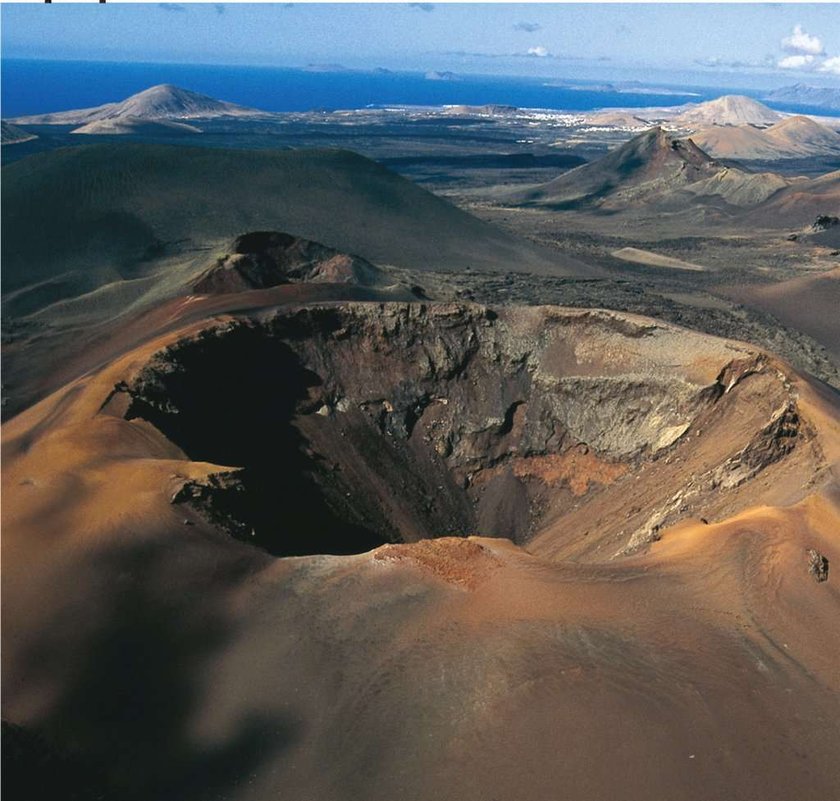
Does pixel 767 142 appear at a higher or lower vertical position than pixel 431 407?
higher

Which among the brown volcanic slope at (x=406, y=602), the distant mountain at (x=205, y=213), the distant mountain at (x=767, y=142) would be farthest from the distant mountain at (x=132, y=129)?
the brown volcanic slope at (x=406, y=602)

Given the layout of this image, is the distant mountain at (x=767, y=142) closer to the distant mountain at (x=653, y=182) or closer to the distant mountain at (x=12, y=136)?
the distant mountain at (x=653, y=182)

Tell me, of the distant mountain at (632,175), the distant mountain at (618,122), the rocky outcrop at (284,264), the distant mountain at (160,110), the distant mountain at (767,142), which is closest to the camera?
the rocky outcrop at (284,264)

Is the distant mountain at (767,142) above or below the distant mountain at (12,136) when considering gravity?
above

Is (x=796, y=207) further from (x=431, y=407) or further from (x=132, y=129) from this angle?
(x=132, y=129)

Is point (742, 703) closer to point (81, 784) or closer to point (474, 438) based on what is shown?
point (81, 784)

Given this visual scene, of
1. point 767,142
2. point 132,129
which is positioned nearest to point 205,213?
point 132,129

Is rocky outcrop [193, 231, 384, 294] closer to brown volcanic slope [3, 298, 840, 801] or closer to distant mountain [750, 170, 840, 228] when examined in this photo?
brown volcanic slope [3, 298, 840, 801]

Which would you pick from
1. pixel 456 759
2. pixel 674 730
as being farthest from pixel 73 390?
pixel 674 730
